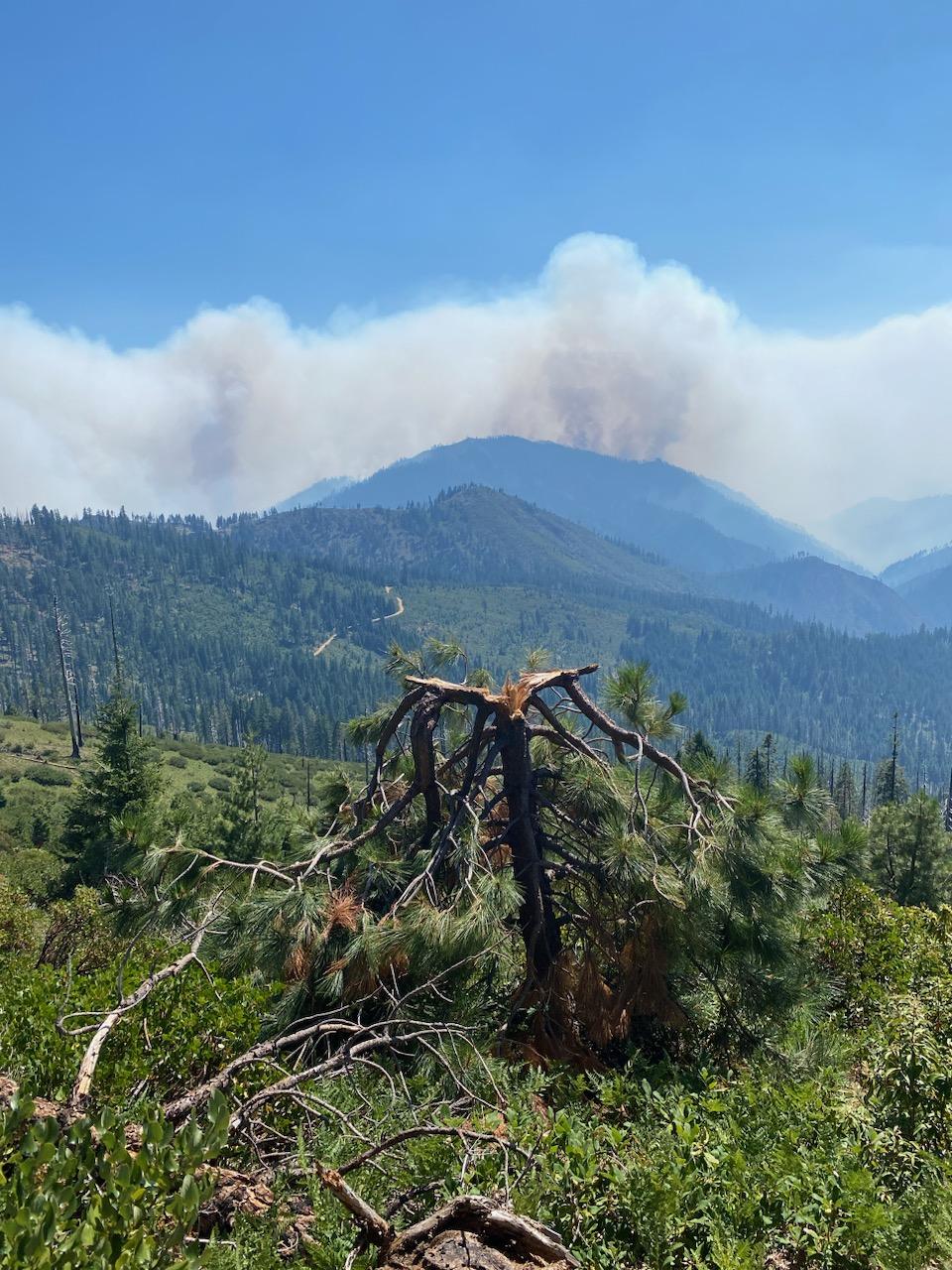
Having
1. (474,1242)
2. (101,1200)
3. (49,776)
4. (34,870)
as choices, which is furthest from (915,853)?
(49,776)

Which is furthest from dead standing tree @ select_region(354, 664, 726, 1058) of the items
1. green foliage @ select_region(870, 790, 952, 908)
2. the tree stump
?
green foliage @ select_region(870, 790, 952, 908)

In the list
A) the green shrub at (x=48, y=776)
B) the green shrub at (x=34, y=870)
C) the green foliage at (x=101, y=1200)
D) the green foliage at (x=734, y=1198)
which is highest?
the green foliage at (x=101, y=1200)

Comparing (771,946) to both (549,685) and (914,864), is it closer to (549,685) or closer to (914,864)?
(549,685)

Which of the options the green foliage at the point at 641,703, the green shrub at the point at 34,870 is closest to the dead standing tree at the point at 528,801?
the green foliage at the point at 641,703

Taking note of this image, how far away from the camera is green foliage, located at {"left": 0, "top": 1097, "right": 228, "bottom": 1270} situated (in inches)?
93.6

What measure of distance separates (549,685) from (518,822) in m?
1.41

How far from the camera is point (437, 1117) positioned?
4.93 m

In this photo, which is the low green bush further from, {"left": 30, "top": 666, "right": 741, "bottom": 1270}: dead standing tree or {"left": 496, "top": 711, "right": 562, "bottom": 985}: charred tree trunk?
{"left": 496, "top": 711, "right": 562, "bottom": 985}: charred tree trunk

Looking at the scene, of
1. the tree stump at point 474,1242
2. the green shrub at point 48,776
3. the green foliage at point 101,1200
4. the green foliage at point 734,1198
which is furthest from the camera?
the green shrub at point 48,776

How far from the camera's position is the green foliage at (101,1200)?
2.38 m

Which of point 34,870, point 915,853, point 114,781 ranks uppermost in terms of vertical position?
point 114,781

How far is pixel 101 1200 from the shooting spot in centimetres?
256

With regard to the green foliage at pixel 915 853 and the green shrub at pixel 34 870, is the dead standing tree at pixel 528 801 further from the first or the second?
the green shrub at pixel 34 870

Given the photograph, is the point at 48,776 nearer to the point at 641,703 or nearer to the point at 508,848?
the point at 508,848
